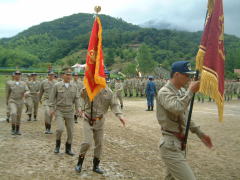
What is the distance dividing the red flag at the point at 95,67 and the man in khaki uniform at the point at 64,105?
1.60 meters

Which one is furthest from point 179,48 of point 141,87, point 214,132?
point 214,132

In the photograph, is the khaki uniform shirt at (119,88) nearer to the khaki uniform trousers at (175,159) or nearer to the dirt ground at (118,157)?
the dirt ground at (118,157)

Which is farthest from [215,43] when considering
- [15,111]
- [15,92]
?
[15,92]

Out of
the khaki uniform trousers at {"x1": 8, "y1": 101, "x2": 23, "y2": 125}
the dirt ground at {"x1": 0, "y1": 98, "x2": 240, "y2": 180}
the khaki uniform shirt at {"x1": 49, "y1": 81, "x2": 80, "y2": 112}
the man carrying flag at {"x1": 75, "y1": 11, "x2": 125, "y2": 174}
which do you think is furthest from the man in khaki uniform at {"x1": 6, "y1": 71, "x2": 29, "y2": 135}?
the man carrying flag at {"x1": 75, "y1": 11, "x2": 125, "y2": 174}

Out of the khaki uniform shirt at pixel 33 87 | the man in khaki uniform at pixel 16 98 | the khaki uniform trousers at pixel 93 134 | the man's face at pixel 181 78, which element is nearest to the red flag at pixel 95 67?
the khaki uniform trousers at pixel 93 134

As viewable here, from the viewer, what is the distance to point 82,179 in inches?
240

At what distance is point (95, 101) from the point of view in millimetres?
6605

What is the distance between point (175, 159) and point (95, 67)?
351 centimetres

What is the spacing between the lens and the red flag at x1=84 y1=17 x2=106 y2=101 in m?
6.57

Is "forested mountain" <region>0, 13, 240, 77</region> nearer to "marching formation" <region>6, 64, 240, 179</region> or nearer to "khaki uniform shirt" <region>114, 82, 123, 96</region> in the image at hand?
"khaki uniform shirt" <region>114, 82, 123, 96</region>

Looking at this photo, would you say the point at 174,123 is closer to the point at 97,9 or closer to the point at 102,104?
the point at 102,104

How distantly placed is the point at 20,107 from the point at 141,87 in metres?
23.4

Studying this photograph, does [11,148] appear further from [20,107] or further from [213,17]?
[213,17]

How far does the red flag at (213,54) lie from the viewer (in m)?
4.07
